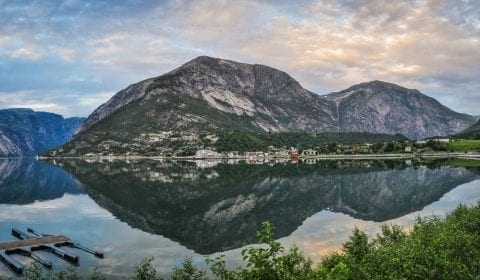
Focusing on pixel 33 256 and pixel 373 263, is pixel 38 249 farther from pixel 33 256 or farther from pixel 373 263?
pixel 373 263

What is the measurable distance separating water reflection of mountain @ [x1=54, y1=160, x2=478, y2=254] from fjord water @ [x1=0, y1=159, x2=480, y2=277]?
28 cm

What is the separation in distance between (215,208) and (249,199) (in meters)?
15.6

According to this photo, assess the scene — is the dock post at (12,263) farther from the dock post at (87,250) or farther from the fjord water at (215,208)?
the dock post at (87,250)

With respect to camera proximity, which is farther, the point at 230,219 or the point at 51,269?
the point at 230,219

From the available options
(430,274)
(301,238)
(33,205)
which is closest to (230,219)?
(301,238)

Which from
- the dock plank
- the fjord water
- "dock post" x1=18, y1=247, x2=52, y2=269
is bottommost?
the fjord water

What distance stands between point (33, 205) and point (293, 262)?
121 m

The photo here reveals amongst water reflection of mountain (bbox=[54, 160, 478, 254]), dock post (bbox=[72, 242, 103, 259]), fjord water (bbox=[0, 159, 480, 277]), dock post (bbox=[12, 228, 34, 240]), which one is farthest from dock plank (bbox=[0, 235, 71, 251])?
water reflection of mountain (bbox=[54, 160, 478, 254])

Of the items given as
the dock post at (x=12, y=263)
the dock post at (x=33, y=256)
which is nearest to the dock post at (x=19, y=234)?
the dock post at (x=33, y=256)

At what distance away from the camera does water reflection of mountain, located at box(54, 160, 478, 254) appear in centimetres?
8975

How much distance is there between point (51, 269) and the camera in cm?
5359

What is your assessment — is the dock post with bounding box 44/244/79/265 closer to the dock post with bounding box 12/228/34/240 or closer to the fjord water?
the fjord water

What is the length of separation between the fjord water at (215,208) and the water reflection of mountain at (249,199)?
0.28m

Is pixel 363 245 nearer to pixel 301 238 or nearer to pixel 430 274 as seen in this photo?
pixel 430 274
